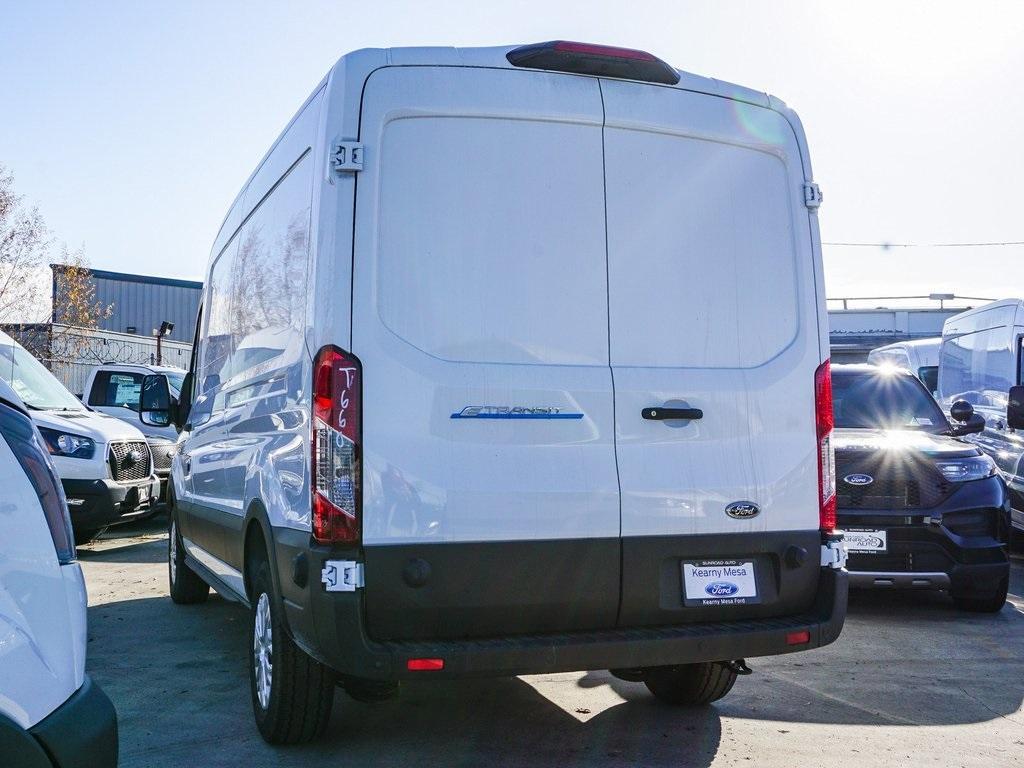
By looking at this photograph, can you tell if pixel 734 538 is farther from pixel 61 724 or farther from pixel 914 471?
pixel 914 471

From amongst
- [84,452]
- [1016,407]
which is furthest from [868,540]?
[84,452]

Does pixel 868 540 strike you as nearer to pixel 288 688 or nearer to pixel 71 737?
pixel 288 688

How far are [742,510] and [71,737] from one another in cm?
251

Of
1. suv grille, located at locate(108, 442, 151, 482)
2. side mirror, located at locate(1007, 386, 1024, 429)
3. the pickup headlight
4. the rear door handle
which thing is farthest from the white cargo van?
suv grille, located at locate(108, 442, 151, 482)

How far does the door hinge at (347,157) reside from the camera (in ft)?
12.2

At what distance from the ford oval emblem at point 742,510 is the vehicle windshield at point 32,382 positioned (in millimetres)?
8086

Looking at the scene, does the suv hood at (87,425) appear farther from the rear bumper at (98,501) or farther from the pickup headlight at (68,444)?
the rear bumper at (98,501)

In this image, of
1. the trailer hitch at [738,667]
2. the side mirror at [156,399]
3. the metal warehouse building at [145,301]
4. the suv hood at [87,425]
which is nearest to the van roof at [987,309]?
the trailer hitch at [738,667]

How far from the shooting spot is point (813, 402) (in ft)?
14.0

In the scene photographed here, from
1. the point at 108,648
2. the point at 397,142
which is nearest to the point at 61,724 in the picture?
the point at 397,142

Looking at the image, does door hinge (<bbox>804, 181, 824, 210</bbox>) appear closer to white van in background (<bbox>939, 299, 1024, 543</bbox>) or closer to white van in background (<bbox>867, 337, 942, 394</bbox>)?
white van in background (<bbox>939, 299, 1024, 543</bbox>)

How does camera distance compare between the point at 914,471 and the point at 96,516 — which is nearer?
the point at 914,471

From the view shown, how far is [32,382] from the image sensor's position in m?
10.6

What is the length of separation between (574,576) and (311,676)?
1.14 meters
